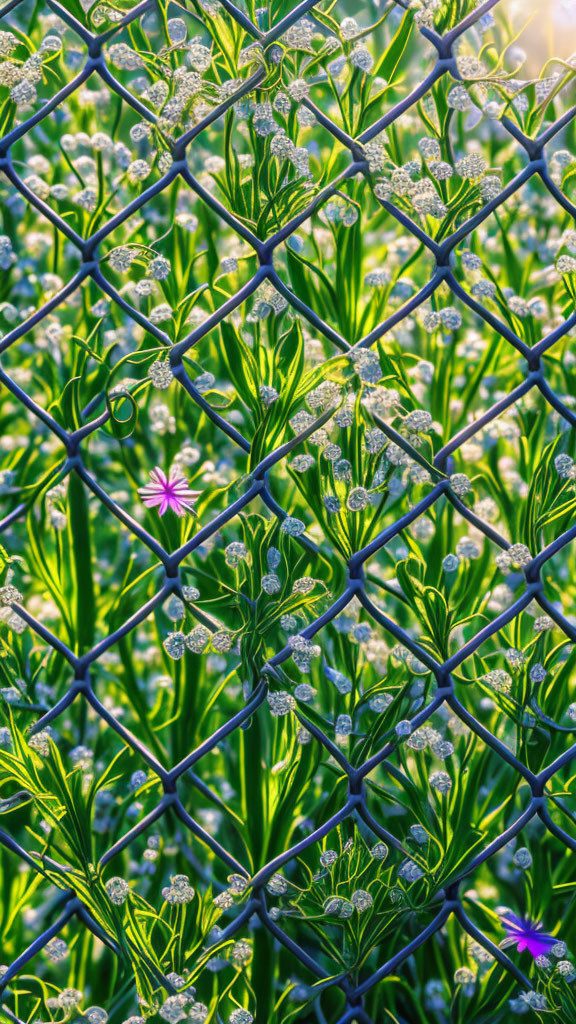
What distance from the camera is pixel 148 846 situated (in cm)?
50

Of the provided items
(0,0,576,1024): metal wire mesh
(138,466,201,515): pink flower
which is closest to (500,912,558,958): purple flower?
(0,0,576,1024): metal wire mesh

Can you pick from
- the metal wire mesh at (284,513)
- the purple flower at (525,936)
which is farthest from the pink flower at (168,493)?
the purple flower at (525,936)

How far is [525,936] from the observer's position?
50 cm

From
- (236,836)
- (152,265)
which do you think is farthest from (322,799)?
(152,265)

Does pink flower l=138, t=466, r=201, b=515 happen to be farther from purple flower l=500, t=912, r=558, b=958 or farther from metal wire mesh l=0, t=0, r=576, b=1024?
purple flower l=500, t=912, r=558, b=958

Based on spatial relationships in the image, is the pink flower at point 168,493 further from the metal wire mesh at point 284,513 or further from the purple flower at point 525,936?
the purple flower at point 525,936

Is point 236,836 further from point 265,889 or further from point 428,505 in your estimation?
point 428,505

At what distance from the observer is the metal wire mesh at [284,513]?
0.47 meters

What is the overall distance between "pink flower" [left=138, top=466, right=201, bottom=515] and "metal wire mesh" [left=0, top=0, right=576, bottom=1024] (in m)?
0.02

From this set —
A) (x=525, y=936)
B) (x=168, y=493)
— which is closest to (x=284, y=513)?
(x=168, y=493)

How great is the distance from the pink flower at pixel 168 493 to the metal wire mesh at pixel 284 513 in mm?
21

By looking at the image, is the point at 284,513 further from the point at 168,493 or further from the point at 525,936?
the point at 525,936

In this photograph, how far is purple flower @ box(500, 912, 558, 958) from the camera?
50cm

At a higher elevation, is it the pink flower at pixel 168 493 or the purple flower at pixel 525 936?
the pink flower at pixel 168 493
